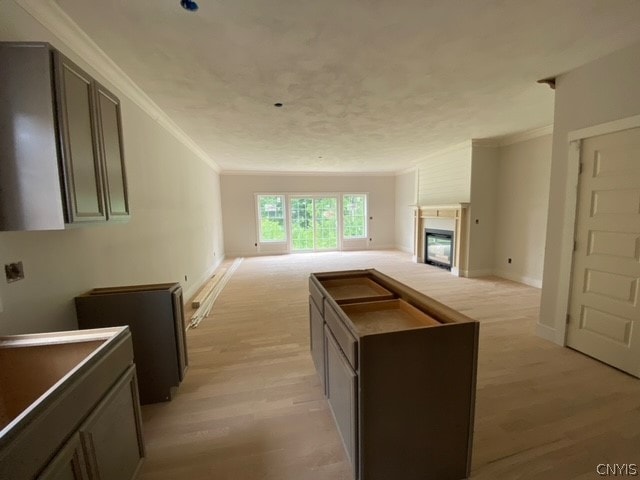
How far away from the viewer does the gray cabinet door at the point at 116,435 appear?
3.48 ft

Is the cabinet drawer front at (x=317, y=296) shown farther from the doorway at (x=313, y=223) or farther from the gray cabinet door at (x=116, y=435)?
the doorway at (x=313, y=223)

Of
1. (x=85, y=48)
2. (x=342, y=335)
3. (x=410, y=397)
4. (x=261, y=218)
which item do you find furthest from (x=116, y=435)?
(x=261, y=218)

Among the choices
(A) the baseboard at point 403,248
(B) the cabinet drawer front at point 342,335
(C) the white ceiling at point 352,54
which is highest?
(C) the white ceiling at point 352,54

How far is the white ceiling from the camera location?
1.73 metres

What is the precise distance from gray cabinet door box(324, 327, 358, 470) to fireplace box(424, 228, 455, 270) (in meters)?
5.01

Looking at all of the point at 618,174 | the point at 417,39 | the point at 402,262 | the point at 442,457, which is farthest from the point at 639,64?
the point at 402,262

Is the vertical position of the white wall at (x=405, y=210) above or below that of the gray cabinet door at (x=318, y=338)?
above

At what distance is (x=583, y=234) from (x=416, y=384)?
2524 millimetres

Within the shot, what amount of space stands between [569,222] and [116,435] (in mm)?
3824

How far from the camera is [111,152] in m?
1.86

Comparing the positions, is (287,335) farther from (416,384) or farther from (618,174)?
(618,174)

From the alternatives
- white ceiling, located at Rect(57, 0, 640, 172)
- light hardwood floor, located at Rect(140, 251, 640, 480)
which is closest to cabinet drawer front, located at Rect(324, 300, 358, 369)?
light hardwood floor, located at Rect(140, 251, 640, 480)

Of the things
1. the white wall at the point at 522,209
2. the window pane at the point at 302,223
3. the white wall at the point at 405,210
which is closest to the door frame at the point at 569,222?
the white wall at the point at 522,209

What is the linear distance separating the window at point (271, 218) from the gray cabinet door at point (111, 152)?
647cm
